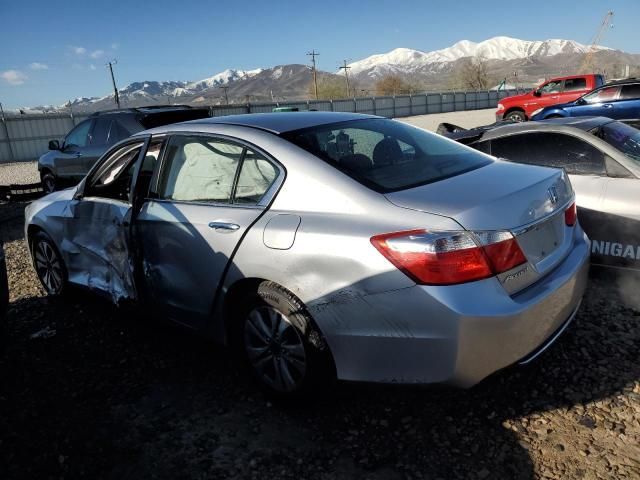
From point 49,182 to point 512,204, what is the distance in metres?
10.3

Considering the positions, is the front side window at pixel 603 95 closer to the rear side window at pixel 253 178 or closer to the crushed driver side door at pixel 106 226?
the crushed driver side door at pixel 106 226

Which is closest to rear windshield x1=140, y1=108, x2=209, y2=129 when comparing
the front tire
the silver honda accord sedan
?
the front tire

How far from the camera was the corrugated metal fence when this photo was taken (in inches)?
965

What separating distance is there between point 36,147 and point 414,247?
2716cm

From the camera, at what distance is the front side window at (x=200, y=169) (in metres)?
2.96

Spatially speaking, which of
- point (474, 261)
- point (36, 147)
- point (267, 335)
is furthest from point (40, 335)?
point (36, 147)

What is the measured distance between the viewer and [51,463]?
99.9 inches

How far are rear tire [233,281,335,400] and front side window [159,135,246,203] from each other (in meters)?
0.63

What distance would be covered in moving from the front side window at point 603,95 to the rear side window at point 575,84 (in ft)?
18.1

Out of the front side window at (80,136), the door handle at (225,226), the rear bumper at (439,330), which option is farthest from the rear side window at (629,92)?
the door handle at (225,226)

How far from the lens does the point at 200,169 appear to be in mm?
3156

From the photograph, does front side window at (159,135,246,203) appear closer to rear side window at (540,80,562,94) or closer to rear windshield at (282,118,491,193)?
rear windshield at (282,118,491,193)

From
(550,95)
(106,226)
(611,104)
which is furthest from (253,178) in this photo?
(550,95)

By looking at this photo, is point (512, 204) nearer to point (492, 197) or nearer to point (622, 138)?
point (492, 197)
